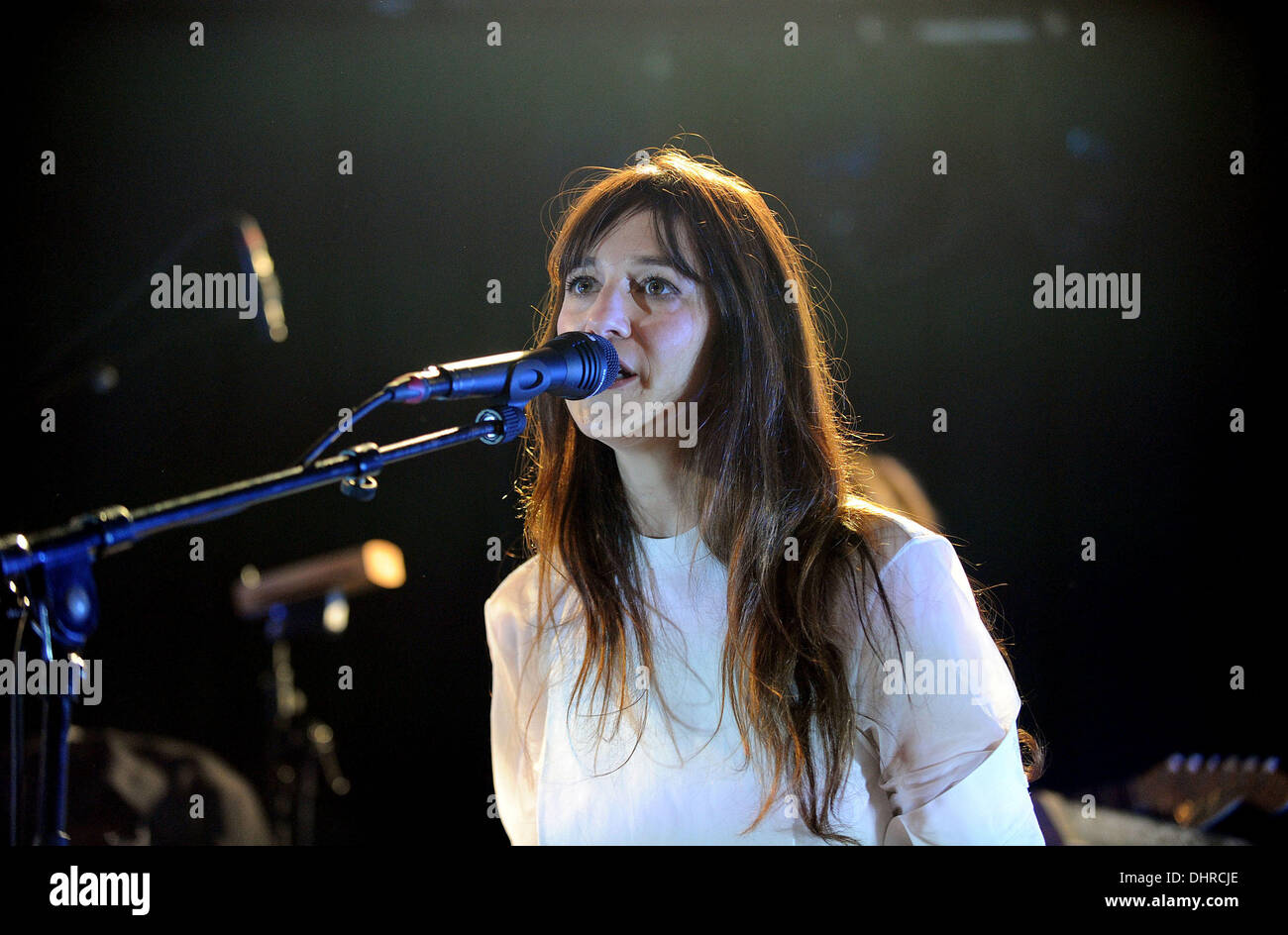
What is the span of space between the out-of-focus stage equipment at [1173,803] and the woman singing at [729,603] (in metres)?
0.62

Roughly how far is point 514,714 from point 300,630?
66 centimetres

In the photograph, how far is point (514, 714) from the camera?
201cm

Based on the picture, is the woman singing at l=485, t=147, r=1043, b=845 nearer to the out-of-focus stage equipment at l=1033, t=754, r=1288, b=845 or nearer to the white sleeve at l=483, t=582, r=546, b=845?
the white sleeve at l=483, t=582, r=546, b=845

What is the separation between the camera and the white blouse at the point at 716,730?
1.64 meters

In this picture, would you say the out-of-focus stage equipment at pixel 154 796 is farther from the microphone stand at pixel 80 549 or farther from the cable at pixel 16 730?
the microphone stand at pixel 80 549

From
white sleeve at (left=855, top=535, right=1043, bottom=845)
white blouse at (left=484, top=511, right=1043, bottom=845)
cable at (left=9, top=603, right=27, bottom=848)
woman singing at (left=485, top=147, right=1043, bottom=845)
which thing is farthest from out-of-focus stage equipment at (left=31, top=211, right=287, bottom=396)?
white sleeve at (left=855, top=535, right=1043, bottom=845)

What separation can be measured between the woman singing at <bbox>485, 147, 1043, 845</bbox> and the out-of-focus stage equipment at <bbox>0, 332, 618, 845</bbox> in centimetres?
37

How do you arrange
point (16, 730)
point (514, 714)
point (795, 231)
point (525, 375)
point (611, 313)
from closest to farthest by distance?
point (525, 375)
point (16, 730)
point (611, 313)
point (514, 714)
point (795, 231)

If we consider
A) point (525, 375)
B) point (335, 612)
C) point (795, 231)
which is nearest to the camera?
point (525, 375)

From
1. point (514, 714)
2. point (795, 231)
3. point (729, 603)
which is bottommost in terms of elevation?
point (514, 714)

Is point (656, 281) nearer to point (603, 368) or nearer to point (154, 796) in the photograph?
point (603, 368)

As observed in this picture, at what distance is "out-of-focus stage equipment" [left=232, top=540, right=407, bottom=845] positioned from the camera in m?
2.35
